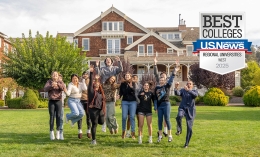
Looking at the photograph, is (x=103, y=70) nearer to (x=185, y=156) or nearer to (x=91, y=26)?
(x=185, y=156)

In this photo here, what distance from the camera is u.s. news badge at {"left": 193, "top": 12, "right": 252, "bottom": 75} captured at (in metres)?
16.1

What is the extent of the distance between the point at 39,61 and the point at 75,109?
23492 millimetres

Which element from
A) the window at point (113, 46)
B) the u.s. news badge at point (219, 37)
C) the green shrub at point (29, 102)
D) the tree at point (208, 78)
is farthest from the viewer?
the window at point (113, 46)

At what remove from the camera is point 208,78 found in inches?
1465

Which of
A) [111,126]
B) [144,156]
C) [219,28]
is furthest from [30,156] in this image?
[219,28]

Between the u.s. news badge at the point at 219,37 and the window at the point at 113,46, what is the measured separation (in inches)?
1189

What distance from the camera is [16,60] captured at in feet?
105

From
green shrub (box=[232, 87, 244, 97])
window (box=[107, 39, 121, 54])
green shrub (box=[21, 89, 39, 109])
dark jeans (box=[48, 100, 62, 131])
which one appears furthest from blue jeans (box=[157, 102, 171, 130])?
window (box=[107, 39, 121, 54])

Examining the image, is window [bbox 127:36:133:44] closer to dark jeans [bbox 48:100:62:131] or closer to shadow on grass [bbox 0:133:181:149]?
shadow on grass [bbox 0:133:181:149]

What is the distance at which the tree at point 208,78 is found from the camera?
3719cm

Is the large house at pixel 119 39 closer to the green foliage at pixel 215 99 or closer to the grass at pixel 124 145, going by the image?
the green foliage at pixel 215 99

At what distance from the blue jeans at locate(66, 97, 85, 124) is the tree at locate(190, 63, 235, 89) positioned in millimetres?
29186

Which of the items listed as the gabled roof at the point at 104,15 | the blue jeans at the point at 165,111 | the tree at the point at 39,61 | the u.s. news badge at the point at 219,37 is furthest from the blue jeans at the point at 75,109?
the gabled roof at the point at 104,15

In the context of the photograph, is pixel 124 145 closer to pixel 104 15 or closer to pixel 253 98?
pixel 253 98
